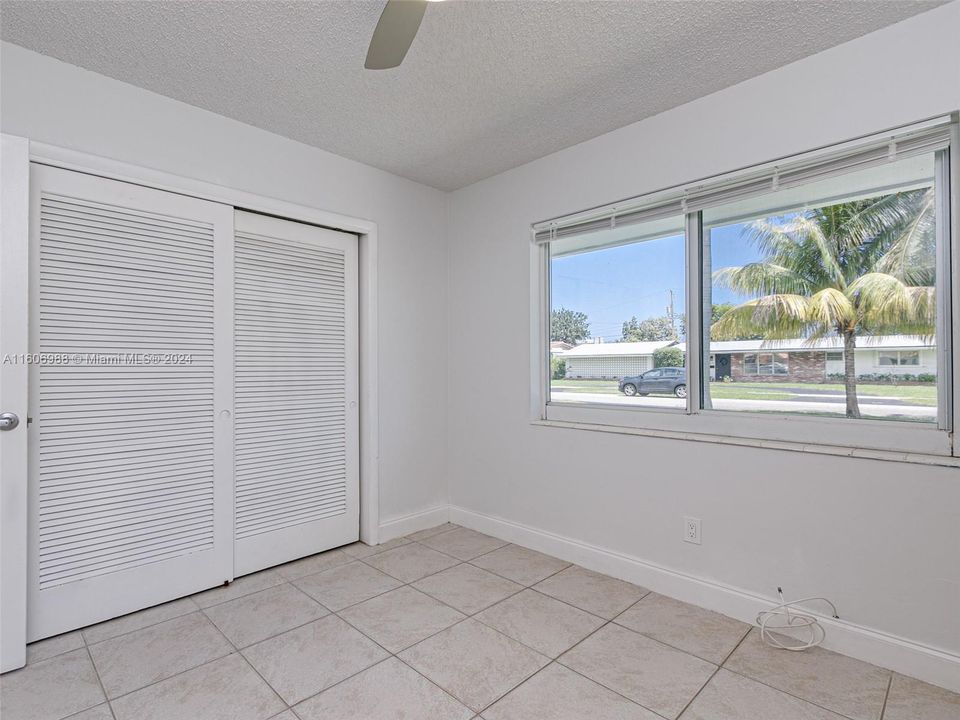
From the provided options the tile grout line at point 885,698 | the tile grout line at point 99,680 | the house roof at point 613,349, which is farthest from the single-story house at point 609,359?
the tile grout line at point 99,680

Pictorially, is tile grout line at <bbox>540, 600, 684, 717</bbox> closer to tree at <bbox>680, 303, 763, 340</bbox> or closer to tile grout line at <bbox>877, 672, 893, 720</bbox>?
tile grout line at <bbox>877, 672, 893, 720</bbox>

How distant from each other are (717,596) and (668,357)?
1.19 meters

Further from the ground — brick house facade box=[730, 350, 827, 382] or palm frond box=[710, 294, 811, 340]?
palm frond box=[710, 294, 811, 340]

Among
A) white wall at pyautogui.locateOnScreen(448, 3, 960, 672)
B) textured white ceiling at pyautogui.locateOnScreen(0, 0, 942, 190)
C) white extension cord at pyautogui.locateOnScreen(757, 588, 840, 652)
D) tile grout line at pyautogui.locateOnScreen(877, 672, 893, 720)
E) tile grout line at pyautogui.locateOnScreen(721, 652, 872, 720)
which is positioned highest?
textured white ceiling at pyautogui.locateOnScreen(0, 0, 942, 190)

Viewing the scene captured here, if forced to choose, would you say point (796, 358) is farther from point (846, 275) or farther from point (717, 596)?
point (717, 596)

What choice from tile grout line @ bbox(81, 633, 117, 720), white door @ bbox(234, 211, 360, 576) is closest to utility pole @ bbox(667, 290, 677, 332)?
white door @ bbox(234, 211, 360, 576)

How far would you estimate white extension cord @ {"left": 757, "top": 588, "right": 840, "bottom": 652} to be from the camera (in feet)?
6.79

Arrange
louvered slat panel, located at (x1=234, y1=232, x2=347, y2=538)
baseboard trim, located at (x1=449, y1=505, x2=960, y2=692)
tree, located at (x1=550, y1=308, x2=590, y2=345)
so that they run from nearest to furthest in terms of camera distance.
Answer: baseboard trim, located at (x1=449, y1=505, x2=960, y2=692) < louvered slat panel, located at (x1=234, y1=232, x2=347, y2=538) < tree, located at (x1=550, y1=308, x2=590, y2=345)

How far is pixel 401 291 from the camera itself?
349 cm

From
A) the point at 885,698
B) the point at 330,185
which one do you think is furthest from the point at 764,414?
the point at 330,185

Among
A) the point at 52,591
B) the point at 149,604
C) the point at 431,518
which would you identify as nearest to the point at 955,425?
the point at 431,518

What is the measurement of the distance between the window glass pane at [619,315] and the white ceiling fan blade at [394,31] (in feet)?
5.47

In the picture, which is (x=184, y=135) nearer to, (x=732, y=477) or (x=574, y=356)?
(x=574, y=356)

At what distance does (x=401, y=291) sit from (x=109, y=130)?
175cm
